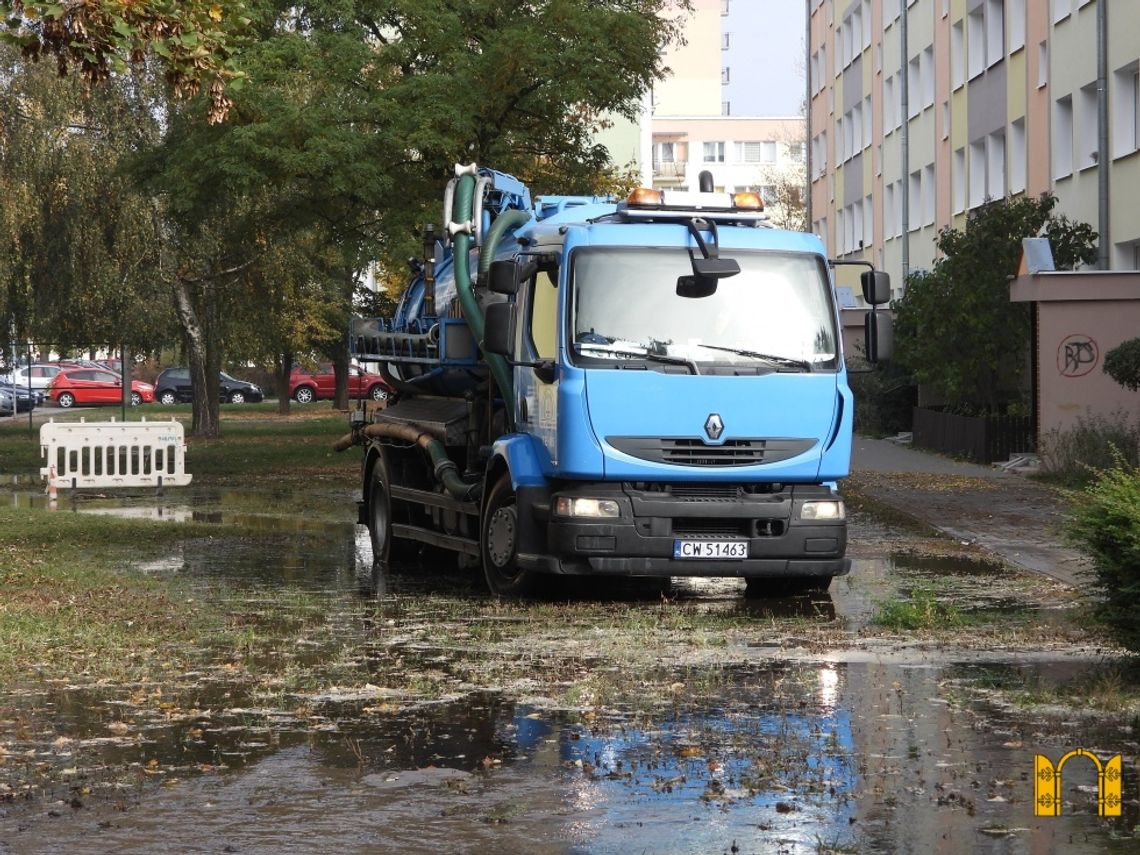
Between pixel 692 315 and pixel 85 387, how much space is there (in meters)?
64.7

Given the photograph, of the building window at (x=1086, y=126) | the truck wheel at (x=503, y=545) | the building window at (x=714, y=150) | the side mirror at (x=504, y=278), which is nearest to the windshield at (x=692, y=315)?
the side mirror at (x=504, y=278)

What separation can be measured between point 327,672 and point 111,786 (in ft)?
9.67

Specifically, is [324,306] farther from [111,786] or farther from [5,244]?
[111,786]

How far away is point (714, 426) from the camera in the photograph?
13102 millimetres

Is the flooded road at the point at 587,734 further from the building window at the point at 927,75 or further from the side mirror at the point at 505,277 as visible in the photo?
the building window at the point at 927,75

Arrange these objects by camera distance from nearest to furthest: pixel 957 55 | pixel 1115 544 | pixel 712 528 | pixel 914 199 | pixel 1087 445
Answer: pixel 1115 544 → pixel 712 528 → pixel 1087 445 → pixel 957 55 → pixel 914 199

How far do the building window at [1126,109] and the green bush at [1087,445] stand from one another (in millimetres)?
7083

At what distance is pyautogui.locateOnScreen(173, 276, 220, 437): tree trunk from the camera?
39.4m

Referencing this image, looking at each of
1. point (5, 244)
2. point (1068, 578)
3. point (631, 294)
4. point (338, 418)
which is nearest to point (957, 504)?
point (1068, 578)

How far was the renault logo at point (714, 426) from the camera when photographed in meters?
13.1

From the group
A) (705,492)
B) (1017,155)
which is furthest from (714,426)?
(1017,155)

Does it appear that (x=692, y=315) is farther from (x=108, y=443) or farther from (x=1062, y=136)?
(x=1062, y=136)

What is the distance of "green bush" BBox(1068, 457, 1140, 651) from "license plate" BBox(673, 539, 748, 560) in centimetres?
374

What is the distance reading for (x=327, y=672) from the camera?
1012 centimetres
